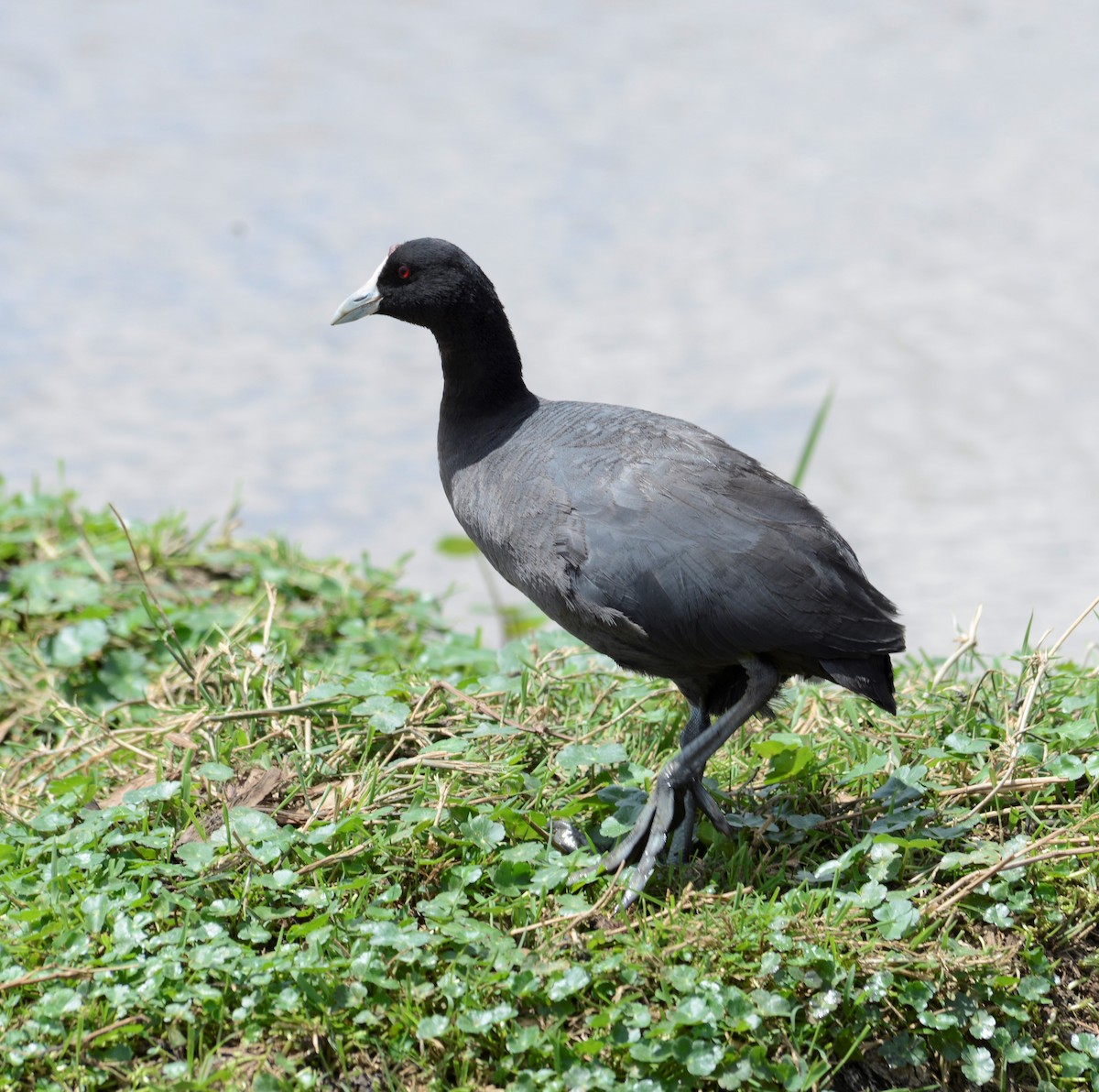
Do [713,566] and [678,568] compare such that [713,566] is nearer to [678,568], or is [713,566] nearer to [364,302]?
[678,568]

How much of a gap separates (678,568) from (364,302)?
3.70 ft

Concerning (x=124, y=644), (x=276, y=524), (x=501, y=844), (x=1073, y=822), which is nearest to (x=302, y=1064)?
(x=501, y=844)

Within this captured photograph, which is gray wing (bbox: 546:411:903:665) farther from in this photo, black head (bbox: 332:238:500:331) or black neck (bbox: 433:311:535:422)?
black head (bbox: 332:238:500:331)

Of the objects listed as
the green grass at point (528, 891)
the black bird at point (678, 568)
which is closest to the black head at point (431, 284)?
the black bird at point (678, 568)

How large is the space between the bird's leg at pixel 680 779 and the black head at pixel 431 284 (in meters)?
1.09

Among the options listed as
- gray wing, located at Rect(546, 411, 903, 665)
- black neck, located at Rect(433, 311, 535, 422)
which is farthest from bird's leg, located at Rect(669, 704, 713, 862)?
black neck, located at Rect(433, 311, 535, 422)

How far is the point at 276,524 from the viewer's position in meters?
5.60

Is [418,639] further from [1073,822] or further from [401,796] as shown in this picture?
[1073,822]

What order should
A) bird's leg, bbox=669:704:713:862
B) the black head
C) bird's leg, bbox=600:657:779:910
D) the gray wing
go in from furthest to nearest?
1. the black head
2. bird's leg, bbox=669:704:713:862
3. bird's leg, bbox=600:657:779:910
4. the gray wing

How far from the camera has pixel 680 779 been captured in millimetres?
2771

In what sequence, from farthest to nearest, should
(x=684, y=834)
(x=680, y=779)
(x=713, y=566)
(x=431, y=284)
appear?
(x=431, y=284), (x=684, y=834), (x=680, y=779), (x=713, y=566)

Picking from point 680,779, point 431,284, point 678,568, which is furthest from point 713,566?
point 431,284

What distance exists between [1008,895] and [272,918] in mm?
1410

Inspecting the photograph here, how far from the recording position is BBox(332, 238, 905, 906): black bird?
2.65 meters
